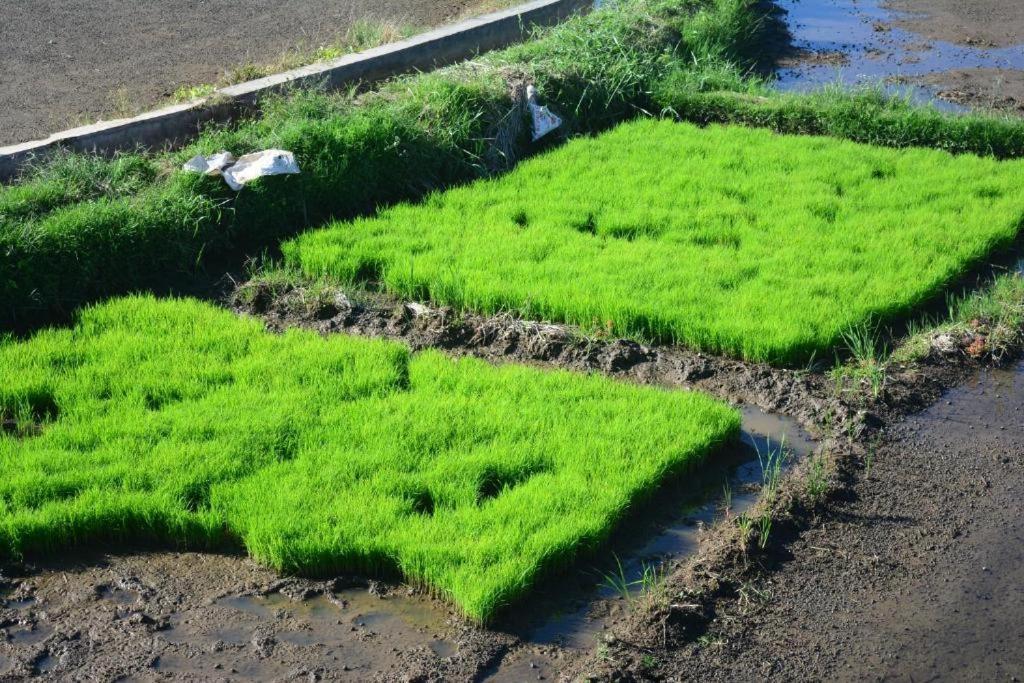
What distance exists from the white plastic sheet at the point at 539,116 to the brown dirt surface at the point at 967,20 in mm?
5486

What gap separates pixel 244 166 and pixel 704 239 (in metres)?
2.69

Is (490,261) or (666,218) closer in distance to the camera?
(490,261)

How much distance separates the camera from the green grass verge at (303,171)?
234 inches

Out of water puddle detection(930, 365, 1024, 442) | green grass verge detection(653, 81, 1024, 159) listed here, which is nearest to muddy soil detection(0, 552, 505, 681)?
water puddle detection(930, 365, 1024, 442)

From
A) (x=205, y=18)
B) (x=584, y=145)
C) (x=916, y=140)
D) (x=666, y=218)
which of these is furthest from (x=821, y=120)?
(x=205, y=18)

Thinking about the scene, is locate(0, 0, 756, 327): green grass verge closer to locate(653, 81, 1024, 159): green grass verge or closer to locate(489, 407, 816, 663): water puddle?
locate(653, 81, 1024, 159): green grass verge

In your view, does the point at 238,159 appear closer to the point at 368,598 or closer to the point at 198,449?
the point at 198,449

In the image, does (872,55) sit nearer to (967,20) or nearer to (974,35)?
(974,35)

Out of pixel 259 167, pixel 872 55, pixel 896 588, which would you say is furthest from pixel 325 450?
pixel 872 55

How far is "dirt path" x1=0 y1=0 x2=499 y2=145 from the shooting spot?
26.9 feet

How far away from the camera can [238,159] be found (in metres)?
6.94

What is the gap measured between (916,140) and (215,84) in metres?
5.07

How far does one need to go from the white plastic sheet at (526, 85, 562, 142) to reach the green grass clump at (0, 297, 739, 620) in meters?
3.29

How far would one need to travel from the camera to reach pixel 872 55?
11.3 meters
